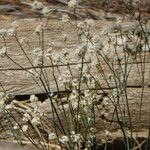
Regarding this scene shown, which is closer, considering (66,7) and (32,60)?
(32,60)

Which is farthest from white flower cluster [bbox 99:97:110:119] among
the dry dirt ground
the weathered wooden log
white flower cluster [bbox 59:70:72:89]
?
the dry dirt ground

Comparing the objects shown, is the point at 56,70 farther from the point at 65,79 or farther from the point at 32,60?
the point at 65,79

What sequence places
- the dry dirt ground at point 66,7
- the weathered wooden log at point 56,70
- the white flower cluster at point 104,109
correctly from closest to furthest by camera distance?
the white flower cluster at point 104,109 < the weathered wooden log at point 56,70 < the dry dirt ground at point 66,7

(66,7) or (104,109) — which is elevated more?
(66,7)

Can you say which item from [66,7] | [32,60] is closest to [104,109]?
[32,60]

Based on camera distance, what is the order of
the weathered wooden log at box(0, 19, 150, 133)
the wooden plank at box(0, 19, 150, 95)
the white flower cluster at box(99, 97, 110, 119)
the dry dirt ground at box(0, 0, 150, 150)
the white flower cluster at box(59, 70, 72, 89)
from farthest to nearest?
the dry dirt ground at box(0, 0, 150, 150), the wooden plank at box(0, 19, 150, 95), the weathered wooden log at box(0, 19, 150, 133), the white flower cluster at box(99, 97, 110, 119), the white flower cluster at box(59, 70, 72, 89)

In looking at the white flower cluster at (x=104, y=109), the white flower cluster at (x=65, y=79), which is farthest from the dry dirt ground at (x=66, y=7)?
the white flower cluster at (x=65, y=79)

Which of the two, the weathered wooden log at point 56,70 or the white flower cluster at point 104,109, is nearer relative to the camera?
the white flower cluster at point 104,109

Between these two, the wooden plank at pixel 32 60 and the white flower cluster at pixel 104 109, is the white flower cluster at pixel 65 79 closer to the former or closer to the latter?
the white flower cluster at pixel 104 109

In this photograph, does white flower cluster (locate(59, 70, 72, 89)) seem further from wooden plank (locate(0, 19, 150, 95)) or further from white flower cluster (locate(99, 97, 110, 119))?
wooden plank (locate(0, 19, 150, 95))

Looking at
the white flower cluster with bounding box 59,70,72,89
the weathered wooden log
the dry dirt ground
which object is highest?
the dry dirt ground

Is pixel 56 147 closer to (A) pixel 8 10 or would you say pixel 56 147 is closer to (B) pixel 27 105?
(B) pixel 27 105

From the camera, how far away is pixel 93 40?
2.64 metres

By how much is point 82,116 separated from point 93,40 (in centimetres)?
41
